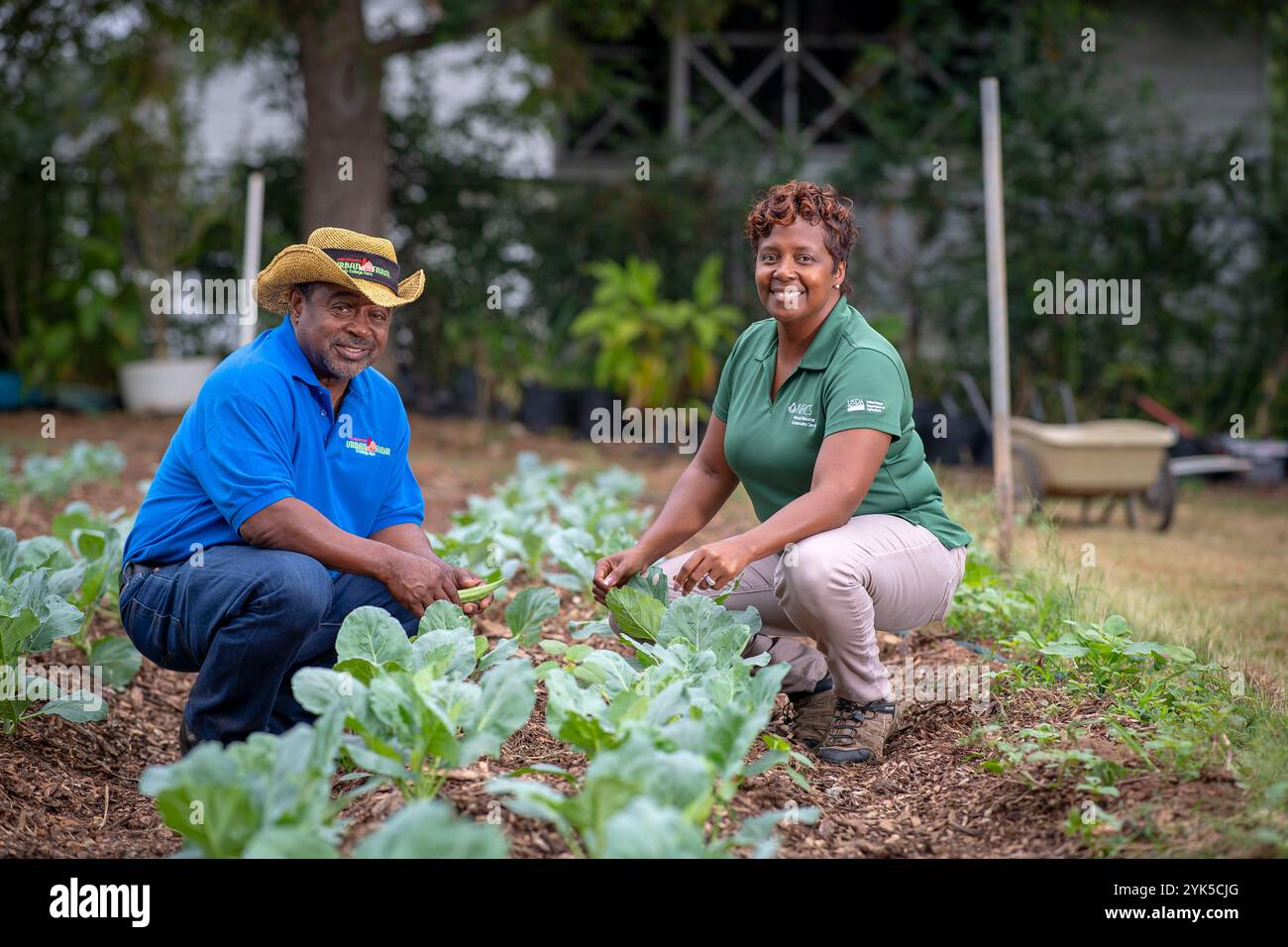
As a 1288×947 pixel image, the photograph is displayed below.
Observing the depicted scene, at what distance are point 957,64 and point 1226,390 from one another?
3.68m

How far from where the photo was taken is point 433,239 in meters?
11.5

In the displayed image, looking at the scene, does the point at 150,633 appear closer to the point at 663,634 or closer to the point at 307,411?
the point at 307,411

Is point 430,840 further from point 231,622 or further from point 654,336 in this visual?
point 654,336

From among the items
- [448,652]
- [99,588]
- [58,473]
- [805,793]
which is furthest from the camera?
[58,473]

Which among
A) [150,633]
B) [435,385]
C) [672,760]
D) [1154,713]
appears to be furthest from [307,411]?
[435,385]

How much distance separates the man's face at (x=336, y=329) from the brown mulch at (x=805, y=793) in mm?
982

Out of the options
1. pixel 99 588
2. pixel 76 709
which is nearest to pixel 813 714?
pixel 76 709

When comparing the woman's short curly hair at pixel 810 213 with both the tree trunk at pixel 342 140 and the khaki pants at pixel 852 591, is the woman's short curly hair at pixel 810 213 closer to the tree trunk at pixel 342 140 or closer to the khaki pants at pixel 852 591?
the khaki pants at pixel 852 591

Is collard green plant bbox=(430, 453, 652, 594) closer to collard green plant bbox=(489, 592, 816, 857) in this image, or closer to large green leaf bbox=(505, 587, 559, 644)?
large green leaf bbox=(505, 587, 559, 644)

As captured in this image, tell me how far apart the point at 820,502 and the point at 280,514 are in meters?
1.20

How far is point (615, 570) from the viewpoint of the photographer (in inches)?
119

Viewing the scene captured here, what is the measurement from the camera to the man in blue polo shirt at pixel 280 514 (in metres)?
2.79
